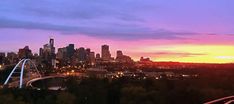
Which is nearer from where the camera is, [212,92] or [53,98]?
[212,92]

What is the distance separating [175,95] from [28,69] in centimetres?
7697

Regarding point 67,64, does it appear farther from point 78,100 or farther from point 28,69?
point 78,100

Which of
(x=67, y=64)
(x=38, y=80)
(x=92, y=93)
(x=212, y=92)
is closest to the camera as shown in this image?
(x=212, y=92)

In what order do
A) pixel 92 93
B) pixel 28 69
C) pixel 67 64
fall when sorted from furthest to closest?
pixel 67 64 → pixel 28 69 → pixel 92 93

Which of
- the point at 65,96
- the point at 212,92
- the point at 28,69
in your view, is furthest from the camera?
the point at 28,69

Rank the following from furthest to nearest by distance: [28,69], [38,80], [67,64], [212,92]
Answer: [67,64]
[28,69]
[38,80]
[212,92]

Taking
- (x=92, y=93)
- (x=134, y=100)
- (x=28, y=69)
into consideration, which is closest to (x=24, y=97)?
(x=92, y=93)

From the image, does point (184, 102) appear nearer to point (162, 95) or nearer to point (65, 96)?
point (162, 95)

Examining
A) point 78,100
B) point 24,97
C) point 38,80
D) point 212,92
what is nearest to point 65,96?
point 78,100

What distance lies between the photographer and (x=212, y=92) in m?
44.1

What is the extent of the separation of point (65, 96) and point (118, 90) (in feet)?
26.7

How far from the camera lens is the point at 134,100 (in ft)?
152

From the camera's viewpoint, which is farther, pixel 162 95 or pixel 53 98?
pixel 53 98

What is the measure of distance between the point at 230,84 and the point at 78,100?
662 inches
